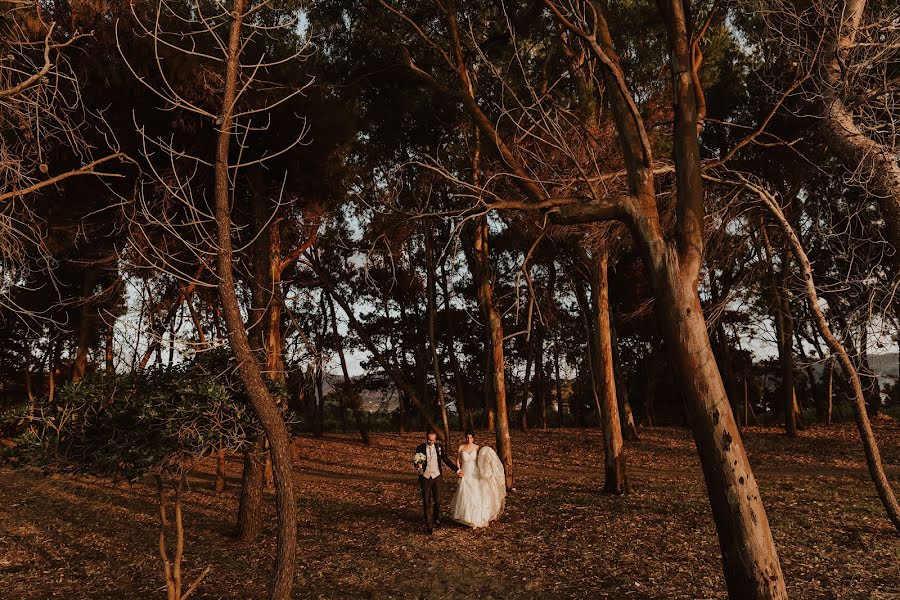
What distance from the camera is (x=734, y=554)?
16.6 ft

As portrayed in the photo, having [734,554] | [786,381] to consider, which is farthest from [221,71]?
[786,381]

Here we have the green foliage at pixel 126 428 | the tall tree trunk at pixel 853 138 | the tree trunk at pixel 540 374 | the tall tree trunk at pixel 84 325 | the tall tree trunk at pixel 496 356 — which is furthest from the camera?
the tree trunk at pixel 540 374

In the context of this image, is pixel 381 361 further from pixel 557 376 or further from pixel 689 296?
pixel 557 376

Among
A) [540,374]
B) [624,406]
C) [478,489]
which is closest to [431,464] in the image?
[478,489]

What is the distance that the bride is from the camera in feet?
32.4

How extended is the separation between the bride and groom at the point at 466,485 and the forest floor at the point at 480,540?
0.26 meters

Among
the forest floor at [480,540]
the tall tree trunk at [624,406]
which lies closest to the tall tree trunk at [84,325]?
the forest floor at [480,540]

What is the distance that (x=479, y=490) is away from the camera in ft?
32.9

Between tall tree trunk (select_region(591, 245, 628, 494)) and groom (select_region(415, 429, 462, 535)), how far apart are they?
10.2 feet

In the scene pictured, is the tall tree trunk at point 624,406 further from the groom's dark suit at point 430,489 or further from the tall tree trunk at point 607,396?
the groom's dark suit at point 430,489

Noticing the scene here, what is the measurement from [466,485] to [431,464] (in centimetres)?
64

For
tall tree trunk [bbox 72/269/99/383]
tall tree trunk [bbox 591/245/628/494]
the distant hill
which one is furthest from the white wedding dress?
tall tree trunk [bbox 72/269/99/383]

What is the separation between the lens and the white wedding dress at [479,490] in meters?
9.87

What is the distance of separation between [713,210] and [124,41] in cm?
849
